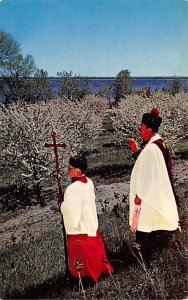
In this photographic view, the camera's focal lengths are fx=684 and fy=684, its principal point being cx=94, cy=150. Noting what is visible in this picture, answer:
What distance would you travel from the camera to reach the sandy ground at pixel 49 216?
346 cm

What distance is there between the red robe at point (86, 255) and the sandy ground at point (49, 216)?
26 cm

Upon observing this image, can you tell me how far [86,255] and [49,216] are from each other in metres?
0.50

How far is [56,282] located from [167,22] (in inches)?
54.2

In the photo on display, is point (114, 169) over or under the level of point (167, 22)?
under

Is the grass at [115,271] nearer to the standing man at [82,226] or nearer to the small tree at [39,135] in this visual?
the standing man at [82,226]

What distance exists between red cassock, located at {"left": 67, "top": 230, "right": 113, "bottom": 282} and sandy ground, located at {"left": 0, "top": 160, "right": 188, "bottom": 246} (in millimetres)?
258

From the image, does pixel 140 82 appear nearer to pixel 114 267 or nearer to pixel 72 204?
pixel 72 204

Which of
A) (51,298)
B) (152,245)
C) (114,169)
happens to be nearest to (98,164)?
(114,169)

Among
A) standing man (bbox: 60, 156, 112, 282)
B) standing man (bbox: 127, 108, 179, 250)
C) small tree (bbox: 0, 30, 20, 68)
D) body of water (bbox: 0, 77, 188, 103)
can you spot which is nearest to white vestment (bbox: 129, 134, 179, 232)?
standing man (bbox: 127, 108, 179, 250)

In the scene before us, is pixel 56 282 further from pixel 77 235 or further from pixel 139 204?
pixel 139 204

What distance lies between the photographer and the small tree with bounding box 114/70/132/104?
3.39m

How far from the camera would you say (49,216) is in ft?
12.1

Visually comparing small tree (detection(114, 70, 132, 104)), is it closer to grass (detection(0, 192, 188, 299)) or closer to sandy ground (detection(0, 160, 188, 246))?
sandy ground (detection(0, 160, 188, 246))

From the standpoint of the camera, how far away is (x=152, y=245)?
340 cm
